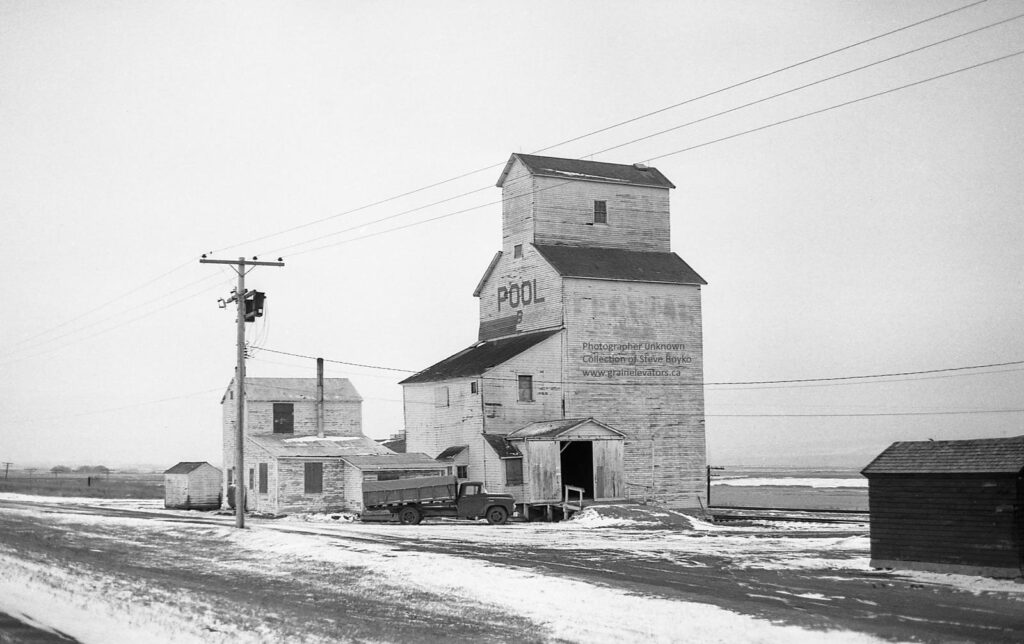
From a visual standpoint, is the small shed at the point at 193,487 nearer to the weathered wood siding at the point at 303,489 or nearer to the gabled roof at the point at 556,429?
the weathered wood siding at the point at 303,489

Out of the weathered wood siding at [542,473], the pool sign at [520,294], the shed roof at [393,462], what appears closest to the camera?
the weathered wood siding at [542,473]

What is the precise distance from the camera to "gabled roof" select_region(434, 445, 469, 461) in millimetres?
54250

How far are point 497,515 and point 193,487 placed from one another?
27.5 m

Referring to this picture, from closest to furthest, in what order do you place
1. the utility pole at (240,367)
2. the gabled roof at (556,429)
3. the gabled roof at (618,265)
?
the utility pole at (240,367)
the gabled roof at (556,429)
the gabled roof at (618,265)

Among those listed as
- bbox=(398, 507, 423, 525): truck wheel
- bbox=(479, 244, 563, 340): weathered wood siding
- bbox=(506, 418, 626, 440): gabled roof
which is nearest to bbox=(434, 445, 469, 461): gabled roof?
bbox=(506, 418, 626, 440): gabled roof

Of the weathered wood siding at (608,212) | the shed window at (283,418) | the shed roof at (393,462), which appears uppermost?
the weathered wood siding at (608,212)

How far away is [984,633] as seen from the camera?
62.4 ft

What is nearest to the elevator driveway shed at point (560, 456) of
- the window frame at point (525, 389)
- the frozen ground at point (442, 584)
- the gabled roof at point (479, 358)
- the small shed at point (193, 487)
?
the window frame at point (525, 389)

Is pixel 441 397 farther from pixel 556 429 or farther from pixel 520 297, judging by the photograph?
pixel 556 429

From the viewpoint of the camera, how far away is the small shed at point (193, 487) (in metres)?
66.1

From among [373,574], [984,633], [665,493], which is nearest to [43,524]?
[373,574]

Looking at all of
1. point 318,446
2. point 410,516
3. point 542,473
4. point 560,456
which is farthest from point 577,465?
point 410,516

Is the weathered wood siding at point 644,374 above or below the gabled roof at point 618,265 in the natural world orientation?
below

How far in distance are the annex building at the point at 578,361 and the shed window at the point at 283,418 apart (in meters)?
7.13
